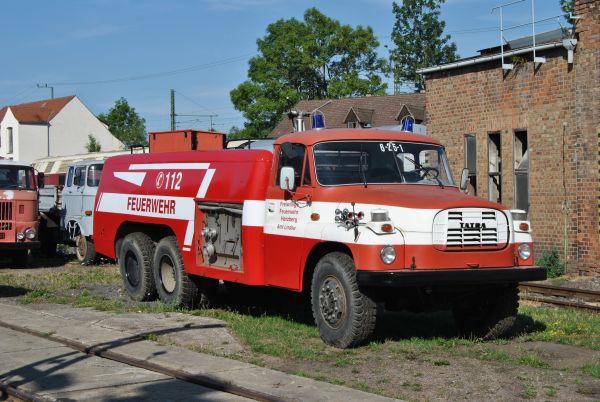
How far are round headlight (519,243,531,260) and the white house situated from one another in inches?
2621

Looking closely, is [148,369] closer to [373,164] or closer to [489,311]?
[373,164]

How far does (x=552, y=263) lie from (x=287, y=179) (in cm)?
1153

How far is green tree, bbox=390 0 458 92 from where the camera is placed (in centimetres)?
7144

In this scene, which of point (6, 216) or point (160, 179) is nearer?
point (160, 179)

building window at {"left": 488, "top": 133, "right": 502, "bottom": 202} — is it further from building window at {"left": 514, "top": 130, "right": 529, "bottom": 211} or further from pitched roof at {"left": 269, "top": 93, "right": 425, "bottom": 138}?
pitched roof at {"left": 269, "top": 93, "right": 425, "bottom": 138}

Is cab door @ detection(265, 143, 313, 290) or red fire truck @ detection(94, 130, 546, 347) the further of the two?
cab door @ detection(265, 143, 313, 290)

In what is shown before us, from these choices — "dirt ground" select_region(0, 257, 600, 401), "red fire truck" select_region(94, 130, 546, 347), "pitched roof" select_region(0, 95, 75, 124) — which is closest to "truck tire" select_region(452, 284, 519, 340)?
"red fire truck" select_region(94, 130, 546, 347)

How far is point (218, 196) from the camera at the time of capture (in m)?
11.4

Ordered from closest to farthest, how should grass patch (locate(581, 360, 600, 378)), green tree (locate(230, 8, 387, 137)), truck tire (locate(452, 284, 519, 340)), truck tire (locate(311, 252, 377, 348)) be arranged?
grass patch (locate(581, 360, 600, 378)) < truck tire (locate(311, 252, 377, 348)) < truck tire (locate(452, 284, 519, 340)) < green tree (locate(230, 8, 387, 137))

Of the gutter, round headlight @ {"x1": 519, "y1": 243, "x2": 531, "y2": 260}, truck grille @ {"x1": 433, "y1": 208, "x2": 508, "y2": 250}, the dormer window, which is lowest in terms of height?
round headlight @ {"x1": 519, "y1": 243, "x2": 531, "y2": 260}

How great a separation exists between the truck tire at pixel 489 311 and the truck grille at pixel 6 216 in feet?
41.5

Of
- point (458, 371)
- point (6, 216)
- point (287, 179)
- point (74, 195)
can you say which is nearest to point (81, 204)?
point (74, 195)

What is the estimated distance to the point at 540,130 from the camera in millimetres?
20312

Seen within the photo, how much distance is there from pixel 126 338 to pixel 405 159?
12.5 feet
